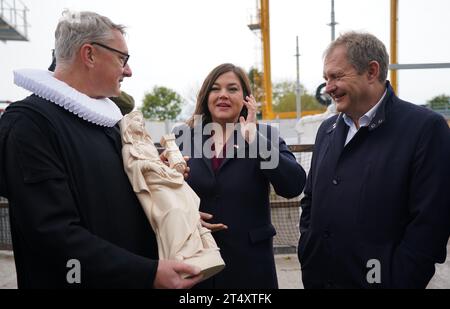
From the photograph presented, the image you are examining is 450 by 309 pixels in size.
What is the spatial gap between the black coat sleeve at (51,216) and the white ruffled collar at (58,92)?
181 mm

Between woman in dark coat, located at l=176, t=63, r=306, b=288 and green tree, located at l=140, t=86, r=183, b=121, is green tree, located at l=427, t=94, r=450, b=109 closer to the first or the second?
woman in dark coat, located at l=176, t=63, r=306, b=288

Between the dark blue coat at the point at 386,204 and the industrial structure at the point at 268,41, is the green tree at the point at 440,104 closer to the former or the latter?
the industrial structure at the point at 268,41

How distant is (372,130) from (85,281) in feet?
5.43

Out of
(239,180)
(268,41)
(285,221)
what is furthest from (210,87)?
(268,41)

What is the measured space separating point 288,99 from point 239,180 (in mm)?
41728

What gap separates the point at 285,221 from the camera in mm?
6383

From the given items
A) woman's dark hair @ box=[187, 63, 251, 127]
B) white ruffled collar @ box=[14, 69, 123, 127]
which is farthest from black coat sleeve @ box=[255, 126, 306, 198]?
white ruffled collar @ box=[14, 69, 123, 127]

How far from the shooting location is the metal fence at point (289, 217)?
503 cm

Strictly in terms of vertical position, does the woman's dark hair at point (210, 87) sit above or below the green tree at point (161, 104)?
above

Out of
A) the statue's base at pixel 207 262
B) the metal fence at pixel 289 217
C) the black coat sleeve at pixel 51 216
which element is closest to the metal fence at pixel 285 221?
the metal fence at pixel 289 217

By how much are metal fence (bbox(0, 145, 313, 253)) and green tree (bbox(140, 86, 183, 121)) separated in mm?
28932

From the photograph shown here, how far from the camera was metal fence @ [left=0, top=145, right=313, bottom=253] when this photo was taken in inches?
197

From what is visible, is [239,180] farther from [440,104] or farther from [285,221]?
[440,104]

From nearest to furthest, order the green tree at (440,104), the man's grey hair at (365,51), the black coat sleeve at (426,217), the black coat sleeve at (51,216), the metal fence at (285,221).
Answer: the black coat sleeve at (51,216) → the black coat sleeve at (426,217) → the man's grey hair at (365,51) → the metal fence at (285,221) → the green tree at (440,104)
